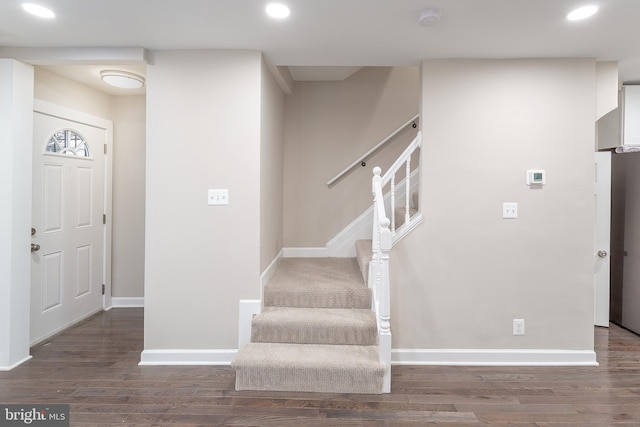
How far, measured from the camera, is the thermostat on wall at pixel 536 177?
2.97 m

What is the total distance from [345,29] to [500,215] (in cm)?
187

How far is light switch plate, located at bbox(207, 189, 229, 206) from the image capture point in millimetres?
2887

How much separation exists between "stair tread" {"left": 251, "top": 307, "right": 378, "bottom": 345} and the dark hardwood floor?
371 millimetres

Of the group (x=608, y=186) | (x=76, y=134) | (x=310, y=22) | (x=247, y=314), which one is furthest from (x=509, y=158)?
(x=76, y=134)

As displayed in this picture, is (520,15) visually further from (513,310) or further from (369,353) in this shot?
(369,353)

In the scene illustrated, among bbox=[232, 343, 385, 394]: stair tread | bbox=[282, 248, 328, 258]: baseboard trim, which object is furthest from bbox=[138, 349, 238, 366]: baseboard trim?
bbox=[282, 248, 328, 258]: baseboard trim

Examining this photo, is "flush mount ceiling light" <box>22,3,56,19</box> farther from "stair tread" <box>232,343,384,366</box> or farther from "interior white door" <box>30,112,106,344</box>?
"stair tread" <box>232,343,384,366</box>

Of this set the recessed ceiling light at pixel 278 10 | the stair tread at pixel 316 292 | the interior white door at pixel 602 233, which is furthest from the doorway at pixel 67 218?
the interior white door at pixel 602 233

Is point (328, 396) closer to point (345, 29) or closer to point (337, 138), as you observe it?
point (345, 29)

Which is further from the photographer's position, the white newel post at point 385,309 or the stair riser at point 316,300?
the stair riser at point 316,300

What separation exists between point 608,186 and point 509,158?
1.58 metres

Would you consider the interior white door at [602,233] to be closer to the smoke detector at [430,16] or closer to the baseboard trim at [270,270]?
the smoke detector at [430,16]

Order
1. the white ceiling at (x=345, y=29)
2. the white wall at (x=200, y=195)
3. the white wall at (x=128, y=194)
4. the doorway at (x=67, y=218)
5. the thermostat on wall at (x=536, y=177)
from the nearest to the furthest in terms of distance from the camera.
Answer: the white ceiling at (x=345, y=29) < the white wall at (x=200, y=195) < the thermostat on wall at (x=536, y=177) < the doorway at (x=67, y=218) < the white wall at (x=128, y=194)

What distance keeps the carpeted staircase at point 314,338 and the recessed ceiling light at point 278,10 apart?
6.52 feet
